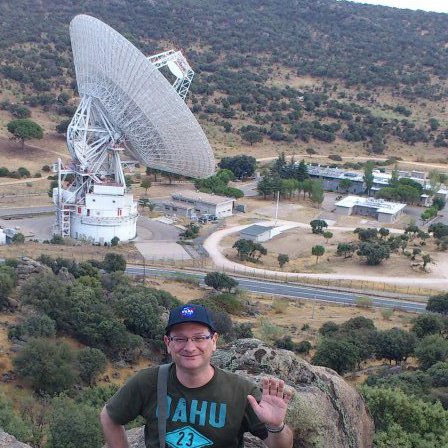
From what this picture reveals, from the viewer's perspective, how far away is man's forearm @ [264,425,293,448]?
583 centimetres

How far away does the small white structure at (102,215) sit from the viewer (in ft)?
193

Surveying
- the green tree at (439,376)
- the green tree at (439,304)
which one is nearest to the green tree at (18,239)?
the green tree at (439,304)

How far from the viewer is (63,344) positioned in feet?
95.8

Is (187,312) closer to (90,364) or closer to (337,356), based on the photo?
(90,364)

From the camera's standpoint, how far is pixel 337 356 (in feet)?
107

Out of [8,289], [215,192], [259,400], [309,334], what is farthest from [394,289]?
[259,400]

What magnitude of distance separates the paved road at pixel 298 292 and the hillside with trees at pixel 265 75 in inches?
2135

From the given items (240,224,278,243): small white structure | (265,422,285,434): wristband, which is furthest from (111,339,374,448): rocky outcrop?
(240,224,278,243): small white structure

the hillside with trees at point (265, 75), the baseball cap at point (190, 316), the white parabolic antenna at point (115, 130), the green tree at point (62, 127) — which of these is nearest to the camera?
the baseball cap at point (190, 316)

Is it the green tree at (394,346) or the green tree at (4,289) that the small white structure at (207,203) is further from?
the green tree at (394,346)

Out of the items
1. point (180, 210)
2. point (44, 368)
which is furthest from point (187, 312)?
point (180, 210)

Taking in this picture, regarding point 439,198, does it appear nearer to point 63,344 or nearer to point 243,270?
point 243,270

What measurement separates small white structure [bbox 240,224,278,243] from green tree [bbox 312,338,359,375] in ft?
106

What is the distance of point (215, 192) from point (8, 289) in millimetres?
52024
